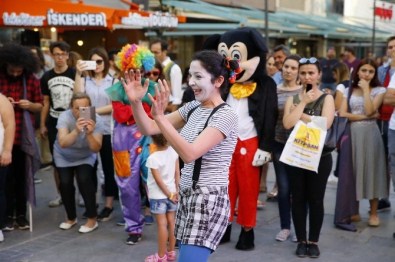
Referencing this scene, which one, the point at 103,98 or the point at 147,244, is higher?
the point at 103,98

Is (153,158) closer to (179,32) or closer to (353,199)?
(353,199)

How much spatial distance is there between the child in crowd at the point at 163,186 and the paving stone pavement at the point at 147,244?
327 mm

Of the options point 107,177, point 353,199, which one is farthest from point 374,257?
point 107,177

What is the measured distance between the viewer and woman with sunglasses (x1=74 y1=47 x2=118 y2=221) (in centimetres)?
623

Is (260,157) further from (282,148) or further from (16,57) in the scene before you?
(16,57)

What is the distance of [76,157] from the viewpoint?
226 inches

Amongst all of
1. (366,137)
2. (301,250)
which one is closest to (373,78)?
(366,137)

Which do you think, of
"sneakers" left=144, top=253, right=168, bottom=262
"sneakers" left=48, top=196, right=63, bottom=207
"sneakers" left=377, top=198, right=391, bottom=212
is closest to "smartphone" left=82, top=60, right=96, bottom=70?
"sneakers" left=48, top=196, right=63, bottom=207

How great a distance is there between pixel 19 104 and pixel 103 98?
97cm

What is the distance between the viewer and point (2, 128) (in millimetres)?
5297

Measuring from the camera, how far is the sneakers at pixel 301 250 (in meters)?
5.00

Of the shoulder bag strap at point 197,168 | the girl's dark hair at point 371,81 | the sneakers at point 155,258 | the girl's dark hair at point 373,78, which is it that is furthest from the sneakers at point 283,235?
the shoulder bag strap at point 197,168

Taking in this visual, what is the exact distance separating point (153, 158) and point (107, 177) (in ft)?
5.57

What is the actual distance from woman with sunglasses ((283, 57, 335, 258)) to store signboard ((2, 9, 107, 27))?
13.4 feet
